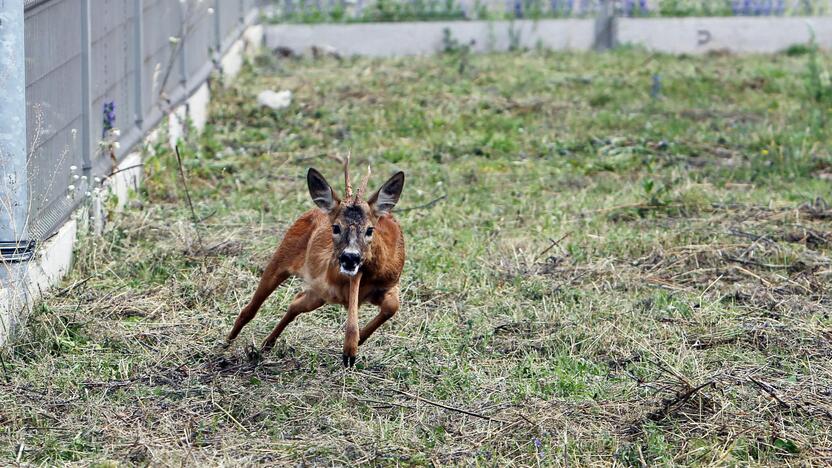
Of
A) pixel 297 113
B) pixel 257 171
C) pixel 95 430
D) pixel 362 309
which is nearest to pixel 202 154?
pixel 257 171

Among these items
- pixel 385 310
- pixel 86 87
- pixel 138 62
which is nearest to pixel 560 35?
pixel 138 62

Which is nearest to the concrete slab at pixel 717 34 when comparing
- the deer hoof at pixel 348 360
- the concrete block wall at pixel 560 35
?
the concrete block wall at pixel 560 35

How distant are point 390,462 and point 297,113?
28.2ft

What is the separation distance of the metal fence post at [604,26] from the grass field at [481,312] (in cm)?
646

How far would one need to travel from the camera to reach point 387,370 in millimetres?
6258

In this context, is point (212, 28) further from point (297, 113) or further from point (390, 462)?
point (390, 462)

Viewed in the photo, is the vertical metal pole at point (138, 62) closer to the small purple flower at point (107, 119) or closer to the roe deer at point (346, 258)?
the small purple flower at point (107, 119)

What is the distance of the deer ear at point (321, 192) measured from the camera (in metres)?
6.00

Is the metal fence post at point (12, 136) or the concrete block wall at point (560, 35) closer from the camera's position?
the metal fence post at point (12, 136)

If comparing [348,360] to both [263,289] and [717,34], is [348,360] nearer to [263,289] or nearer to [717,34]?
[263,289]

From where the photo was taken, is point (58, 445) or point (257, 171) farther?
point (257, 171)

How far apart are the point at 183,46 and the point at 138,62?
217cm

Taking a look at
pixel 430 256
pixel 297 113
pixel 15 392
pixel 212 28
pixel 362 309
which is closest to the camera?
pixel 15 392

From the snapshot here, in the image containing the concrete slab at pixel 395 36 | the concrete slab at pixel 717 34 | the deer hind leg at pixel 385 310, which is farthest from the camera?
the concrete slab at pixel 717 34
